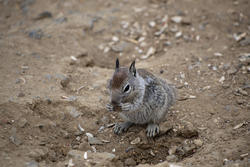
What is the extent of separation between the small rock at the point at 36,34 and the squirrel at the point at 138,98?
3.11 m

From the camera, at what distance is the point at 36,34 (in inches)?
260

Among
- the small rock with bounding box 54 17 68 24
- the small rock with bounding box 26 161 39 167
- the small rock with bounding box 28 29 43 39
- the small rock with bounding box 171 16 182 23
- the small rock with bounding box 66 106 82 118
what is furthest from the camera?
the small rock with bounding box 54 17 68 24

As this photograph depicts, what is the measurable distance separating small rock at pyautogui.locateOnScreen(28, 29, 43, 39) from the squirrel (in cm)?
311

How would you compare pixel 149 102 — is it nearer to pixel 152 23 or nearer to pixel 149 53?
pixel 149 53

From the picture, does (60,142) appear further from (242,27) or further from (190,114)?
(242,27)

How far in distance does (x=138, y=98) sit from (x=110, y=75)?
166cm

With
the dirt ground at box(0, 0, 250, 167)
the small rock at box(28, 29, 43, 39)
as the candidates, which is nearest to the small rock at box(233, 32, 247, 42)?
the dirt ground at box(0, 0, 250, 167)

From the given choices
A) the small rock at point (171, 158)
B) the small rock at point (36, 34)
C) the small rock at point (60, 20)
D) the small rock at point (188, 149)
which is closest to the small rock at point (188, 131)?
the small rock at point (188, 149)

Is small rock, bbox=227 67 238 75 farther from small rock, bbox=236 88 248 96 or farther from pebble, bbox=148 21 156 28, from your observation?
pebble, bbox=148 21 156 28

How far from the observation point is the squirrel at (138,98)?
13.1 ft

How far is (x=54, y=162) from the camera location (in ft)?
12.8

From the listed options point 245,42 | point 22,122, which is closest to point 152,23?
point 245,42

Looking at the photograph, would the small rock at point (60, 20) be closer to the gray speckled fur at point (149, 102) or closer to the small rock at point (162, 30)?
the small rock at point (162, 30)

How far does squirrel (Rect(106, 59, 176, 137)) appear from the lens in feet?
13.1
